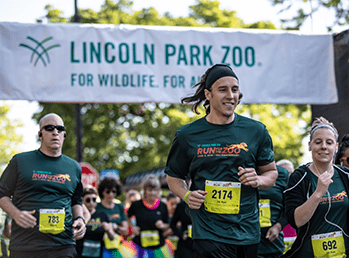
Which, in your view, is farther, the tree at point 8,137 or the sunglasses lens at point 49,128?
the tree at point 8,137

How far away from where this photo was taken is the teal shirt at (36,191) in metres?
5.40

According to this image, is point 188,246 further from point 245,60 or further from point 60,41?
point 60,41

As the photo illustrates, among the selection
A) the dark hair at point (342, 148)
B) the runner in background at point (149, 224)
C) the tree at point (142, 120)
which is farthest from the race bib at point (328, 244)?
the tree at point (142, 120)

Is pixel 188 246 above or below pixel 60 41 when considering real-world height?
below

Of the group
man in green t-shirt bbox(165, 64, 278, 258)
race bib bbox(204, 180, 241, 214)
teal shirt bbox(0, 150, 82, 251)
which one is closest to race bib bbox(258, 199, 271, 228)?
teal shirt bbox(0, 150, 82, 251)

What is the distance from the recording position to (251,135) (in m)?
4.01

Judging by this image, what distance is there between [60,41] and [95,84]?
2.89ft

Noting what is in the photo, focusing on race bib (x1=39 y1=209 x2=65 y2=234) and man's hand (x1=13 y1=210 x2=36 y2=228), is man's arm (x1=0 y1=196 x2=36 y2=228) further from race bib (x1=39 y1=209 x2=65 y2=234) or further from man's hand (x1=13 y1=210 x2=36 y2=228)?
race bib (x1=39 y1=209 x2=65 y2=234)

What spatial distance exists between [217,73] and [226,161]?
0.74 m

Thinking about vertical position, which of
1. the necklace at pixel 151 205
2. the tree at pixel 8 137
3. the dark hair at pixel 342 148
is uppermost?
the tree at pixel 8 137

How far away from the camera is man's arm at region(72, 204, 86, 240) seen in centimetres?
567

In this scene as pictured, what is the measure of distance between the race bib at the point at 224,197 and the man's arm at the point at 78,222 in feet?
7.49

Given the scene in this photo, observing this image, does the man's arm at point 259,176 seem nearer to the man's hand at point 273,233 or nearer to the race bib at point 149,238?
the man's hand at point 273,233

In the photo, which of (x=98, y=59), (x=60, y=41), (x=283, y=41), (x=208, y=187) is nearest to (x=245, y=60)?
(x=283, y=41)
